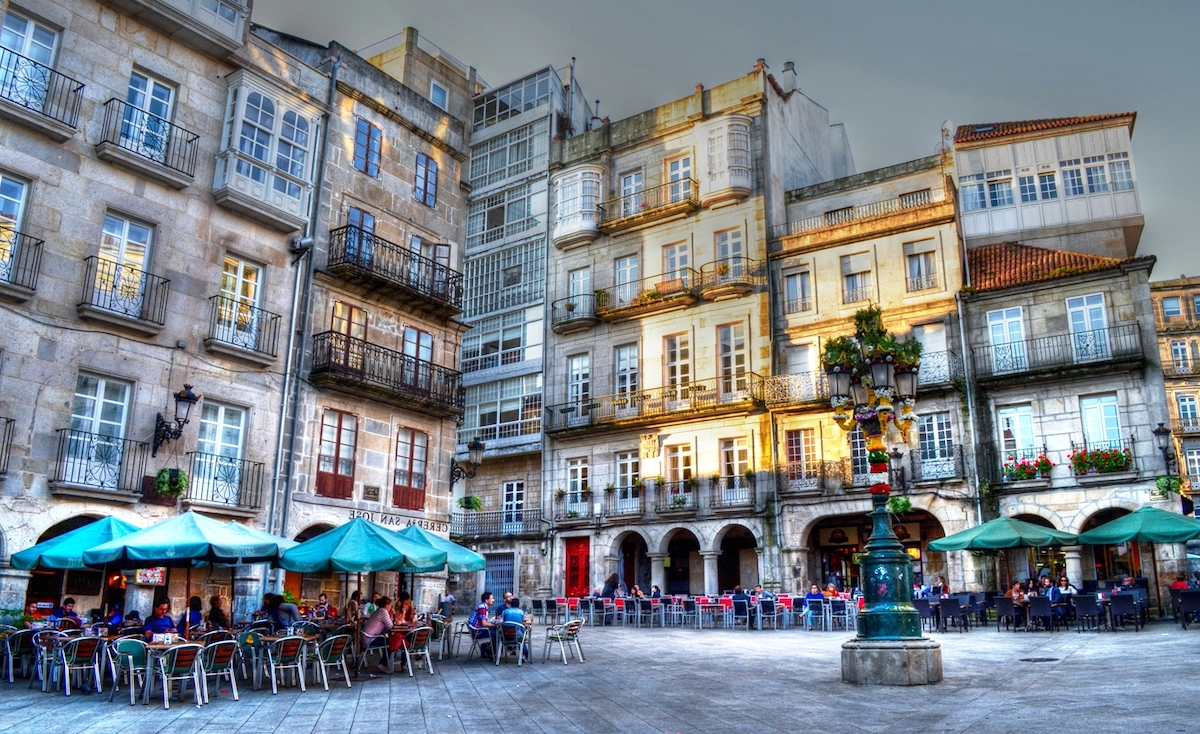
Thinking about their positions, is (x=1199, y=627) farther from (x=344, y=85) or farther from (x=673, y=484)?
(x=344, y=85)

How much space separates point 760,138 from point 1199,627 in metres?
21.3

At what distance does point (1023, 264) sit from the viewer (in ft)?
97.0

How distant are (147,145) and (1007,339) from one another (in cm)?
2475

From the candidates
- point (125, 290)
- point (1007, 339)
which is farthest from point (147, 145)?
point (1007, 339)

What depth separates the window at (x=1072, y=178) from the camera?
31641mm

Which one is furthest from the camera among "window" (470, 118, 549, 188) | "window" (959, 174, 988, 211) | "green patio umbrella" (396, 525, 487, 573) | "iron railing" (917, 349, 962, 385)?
"window" (470, 118, 549, 188)

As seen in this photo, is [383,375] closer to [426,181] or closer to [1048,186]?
[426,181]

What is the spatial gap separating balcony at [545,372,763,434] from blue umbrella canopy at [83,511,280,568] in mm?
20872

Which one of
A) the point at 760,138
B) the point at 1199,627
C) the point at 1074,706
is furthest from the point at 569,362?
the point at 1074,706

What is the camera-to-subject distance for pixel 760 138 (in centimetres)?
3384

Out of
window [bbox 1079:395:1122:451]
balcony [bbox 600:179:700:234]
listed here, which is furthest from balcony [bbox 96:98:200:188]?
window [bbox 1079:395:1122:451]

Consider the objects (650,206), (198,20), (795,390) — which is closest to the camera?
(198,20)

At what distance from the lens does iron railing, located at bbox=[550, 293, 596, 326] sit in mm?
36250

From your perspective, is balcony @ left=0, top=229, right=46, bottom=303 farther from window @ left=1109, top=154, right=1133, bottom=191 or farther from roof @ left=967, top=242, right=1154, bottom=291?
window @ left=1109, top=154, right=1133, bottom=191
